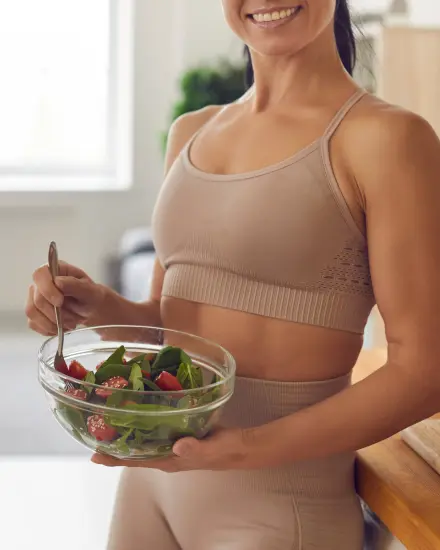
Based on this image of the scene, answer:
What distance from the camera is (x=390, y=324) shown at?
78 centimetres

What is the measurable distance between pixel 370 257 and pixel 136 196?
12.1 feet

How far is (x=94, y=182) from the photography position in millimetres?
4453

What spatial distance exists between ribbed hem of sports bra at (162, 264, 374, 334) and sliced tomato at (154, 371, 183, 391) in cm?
16

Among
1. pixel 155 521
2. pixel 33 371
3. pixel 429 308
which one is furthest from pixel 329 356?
pixel 33 371

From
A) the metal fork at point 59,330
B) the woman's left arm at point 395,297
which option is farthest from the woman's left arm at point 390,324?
the metal fork at point 59,330

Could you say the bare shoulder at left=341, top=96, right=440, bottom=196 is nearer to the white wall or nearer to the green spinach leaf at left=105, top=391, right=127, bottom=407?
the green spinach leaf at left=105, top=391, right=127, bottom=407

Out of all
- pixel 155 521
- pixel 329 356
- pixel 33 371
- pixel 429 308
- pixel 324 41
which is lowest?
pixel 33 371

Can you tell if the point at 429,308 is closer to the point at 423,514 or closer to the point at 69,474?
the point at 423,514

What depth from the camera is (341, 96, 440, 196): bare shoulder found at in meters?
0.76

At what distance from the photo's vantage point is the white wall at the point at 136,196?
424 cm

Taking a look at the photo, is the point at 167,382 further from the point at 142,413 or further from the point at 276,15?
the point at 276,15

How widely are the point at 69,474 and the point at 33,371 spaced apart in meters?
1.09

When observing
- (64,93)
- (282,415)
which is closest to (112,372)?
(282,415)

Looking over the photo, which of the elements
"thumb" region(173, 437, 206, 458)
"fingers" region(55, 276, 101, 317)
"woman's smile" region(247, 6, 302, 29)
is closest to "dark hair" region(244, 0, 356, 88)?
"woman's smile" region(247, 6, 302, 29)
